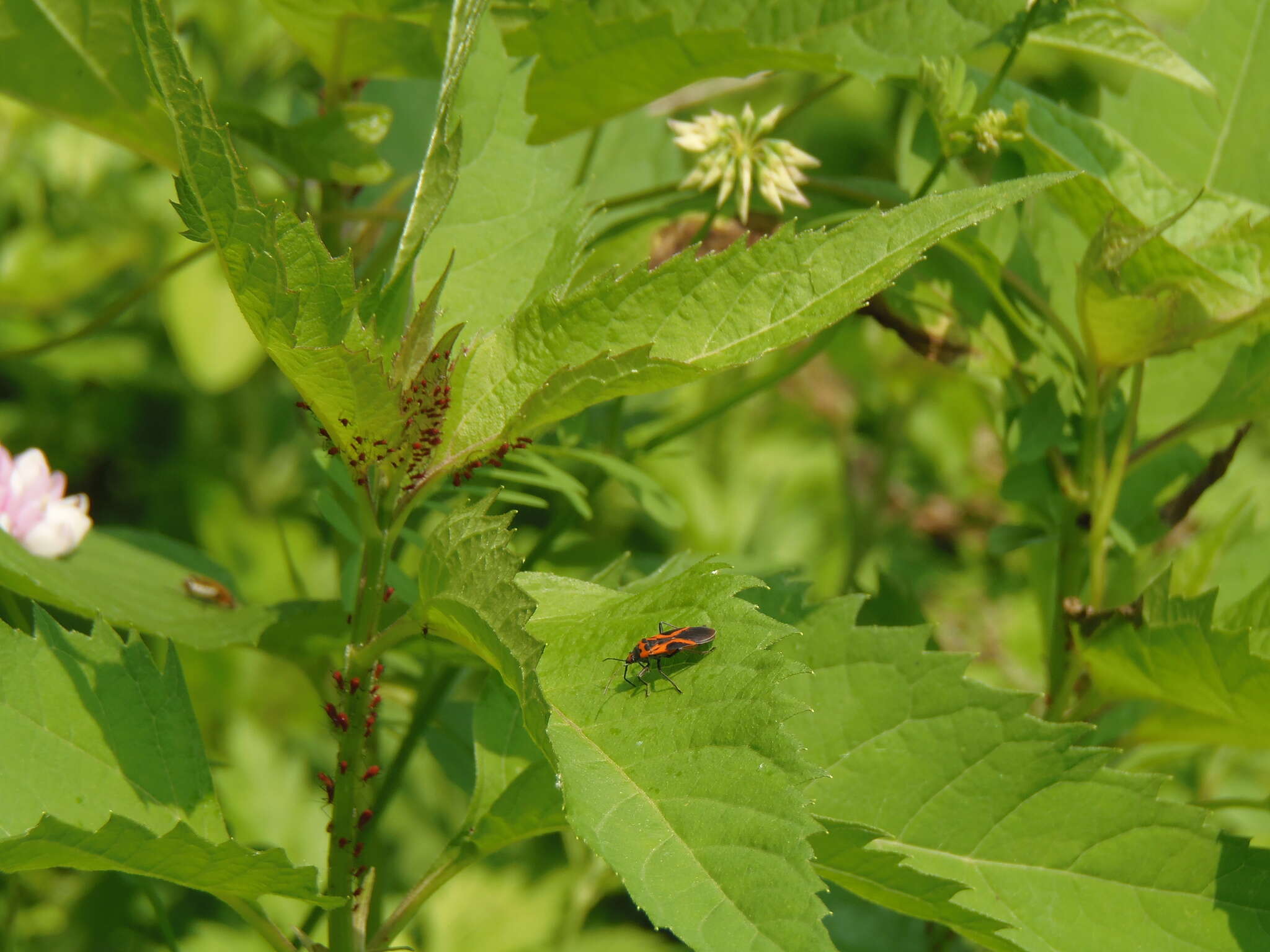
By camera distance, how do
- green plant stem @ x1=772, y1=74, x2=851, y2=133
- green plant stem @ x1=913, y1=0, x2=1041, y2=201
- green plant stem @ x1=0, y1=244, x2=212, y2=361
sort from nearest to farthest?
green plant stem @ x1=913, y1=0, x2=1041, y2=201 → green plant stem @ x1=772, y1=74, x2=851, y2=133 → green plant stem @ x1=0, y1=244, x2=212, y2=361

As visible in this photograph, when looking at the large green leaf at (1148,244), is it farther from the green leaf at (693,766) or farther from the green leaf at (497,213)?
the green leaf at (693,766)

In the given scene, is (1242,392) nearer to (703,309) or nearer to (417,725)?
(703,309)

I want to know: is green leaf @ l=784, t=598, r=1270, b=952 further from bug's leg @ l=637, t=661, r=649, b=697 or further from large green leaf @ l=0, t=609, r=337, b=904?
large green leaf @ l=0, t=609, r=337, b=904

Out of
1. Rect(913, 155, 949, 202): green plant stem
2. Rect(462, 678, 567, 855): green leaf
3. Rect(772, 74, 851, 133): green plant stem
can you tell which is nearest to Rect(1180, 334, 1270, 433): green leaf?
Rect(913, 155, 949, 202): green plant stem

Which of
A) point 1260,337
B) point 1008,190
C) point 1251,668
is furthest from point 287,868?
point 1260,337

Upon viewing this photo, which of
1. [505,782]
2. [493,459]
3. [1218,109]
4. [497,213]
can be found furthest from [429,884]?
[1218,109]

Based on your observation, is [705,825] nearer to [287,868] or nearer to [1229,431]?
[287,868]
